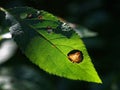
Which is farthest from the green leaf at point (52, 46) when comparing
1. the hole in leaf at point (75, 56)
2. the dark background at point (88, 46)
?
the dark background at point (88, 46)

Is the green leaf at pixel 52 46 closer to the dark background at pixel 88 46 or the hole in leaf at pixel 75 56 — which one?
the hole in leaf at pixel 75 56

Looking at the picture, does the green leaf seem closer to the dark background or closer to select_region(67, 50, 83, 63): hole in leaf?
select_region(67, 50, 83, 63): hole in leaf

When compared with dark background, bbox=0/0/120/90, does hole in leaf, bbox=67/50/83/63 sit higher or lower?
higher

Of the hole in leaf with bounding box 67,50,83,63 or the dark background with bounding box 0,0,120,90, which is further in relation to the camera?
the dark background with bounding box 0,0,120,90

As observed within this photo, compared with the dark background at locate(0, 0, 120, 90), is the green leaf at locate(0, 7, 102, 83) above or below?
above

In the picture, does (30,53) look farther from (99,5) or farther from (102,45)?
(99,5)

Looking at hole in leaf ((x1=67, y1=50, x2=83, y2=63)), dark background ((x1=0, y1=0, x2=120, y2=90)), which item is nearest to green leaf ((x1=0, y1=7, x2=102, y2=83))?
A: hole in leaf ((x1=67, y1=50, x2=83, y2=63))
